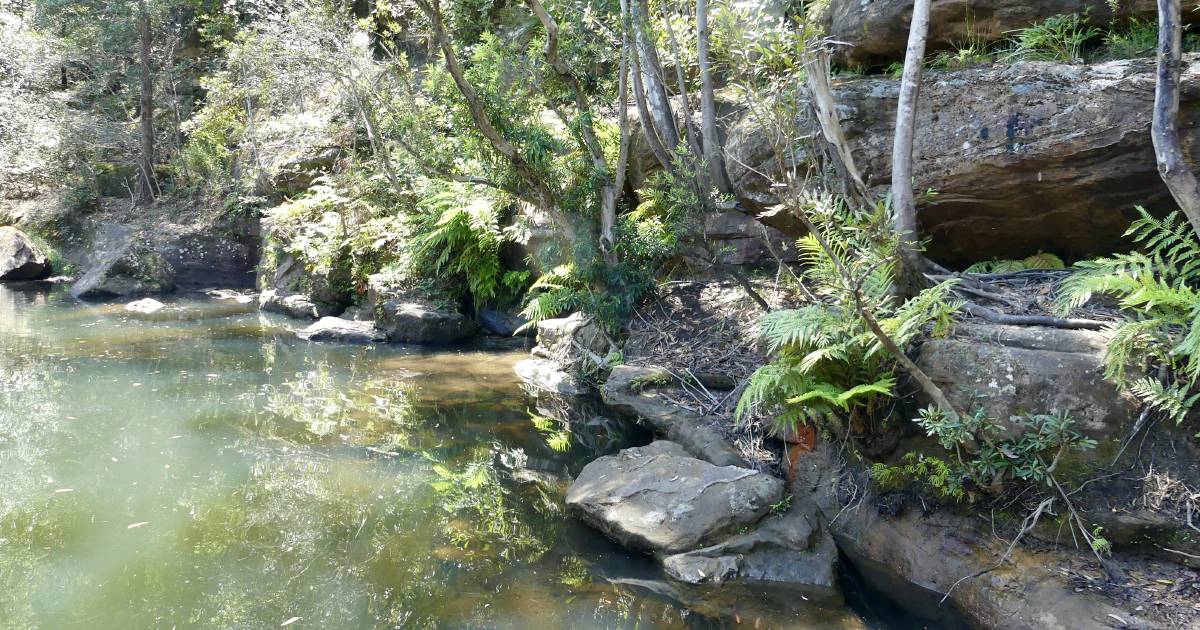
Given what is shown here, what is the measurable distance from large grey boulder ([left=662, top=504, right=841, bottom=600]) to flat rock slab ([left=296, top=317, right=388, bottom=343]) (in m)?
8.10

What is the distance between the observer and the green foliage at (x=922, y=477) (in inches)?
169

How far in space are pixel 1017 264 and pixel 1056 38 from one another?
71.5 inches

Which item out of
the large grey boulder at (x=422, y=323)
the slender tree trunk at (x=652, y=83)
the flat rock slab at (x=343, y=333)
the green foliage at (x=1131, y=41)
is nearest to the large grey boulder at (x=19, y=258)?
the flat rock slab at (x=343, y=333)

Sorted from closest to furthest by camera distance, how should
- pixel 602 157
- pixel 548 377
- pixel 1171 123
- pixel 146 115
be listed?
pixel 1171 123, pixel 602 157, pixel 548 377, pixel 146 115

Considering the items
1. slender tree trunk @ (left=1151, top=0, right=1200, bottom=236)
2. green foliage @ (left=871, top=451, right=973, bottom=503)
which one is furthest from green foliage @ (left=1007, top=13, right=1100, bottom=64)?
green foliage @ (left=871, top=451, right=973, bottom=503)

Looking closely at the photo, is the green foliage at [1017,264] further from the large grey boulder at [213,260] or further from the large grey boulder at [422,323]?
the large grey boulder at [213,260]

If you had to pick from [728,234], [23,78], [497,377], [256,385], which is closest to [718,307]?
[728,234]

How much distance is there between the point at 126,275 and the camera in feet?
50.3

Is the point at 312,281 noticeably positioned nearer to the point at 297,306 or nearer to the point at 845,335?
the point at 297,306

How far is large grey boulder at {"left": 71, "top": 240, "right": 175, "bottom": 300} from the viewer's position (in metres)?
14.9

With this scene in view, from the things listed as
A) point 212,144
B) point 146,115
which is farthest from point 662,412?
point 146,115

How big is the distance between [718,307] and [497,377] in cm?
291

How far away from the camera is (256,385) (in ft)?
28.1

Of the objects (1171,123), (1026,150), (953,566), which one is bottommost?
(953,566)
